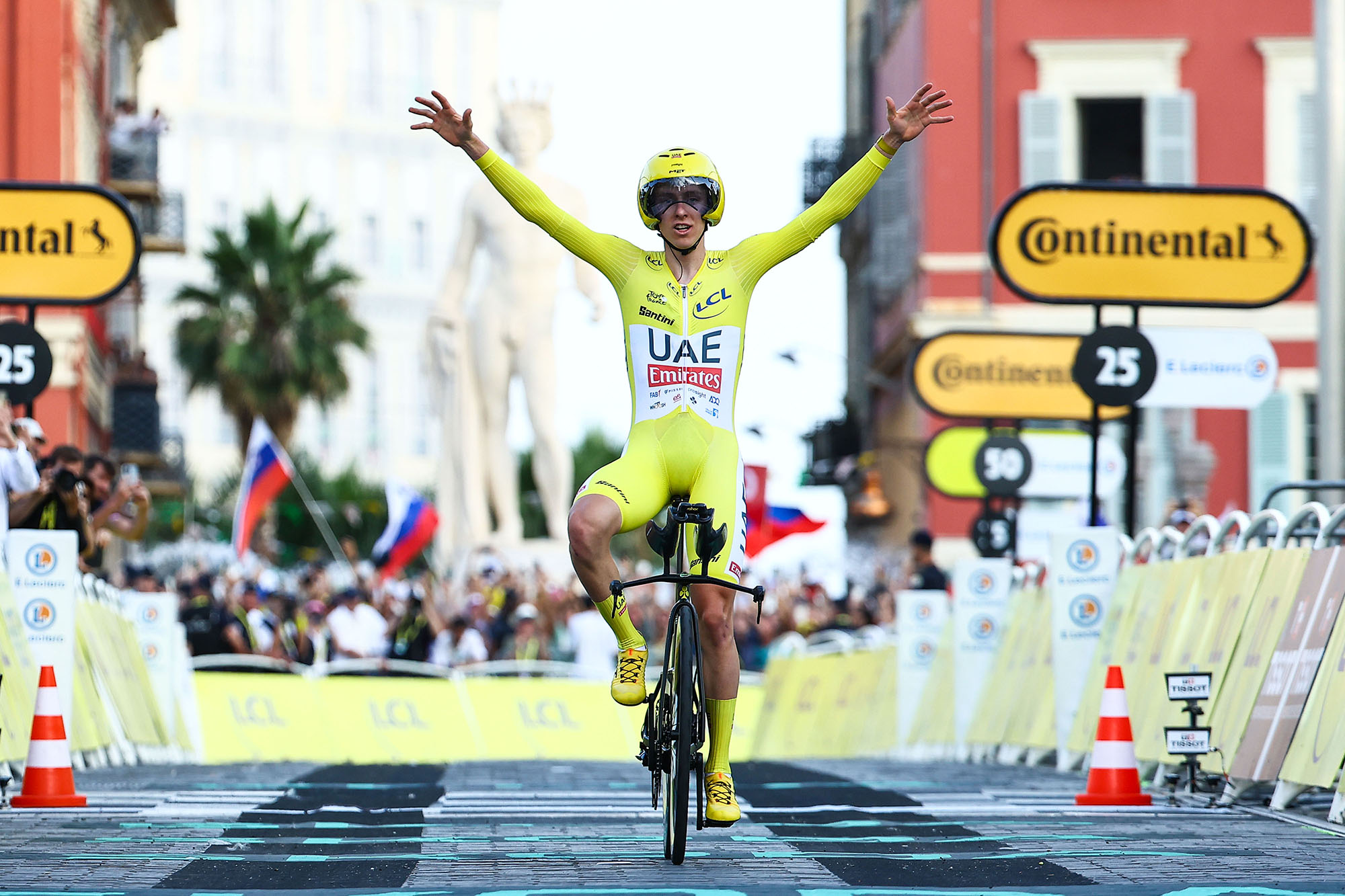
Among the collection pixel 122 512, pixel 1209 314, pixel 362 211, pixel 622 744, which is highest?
pixel 362 211

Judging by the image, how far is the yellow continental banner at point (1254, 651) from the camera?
11.2 meters

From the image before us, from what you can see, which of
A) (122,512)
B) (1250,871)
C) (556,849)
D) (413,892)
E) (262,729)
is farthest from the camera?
(262,729)

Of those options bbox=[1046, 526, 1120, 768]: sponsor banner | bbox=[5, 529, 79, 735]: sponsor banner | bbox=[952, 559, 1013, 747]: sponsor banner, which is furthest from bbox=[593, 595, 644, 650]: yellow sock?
bbox=[952, 559, 1013, 747]: sponsor banner

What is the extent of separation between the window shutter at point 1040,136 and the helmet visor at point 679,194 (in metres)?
31.0

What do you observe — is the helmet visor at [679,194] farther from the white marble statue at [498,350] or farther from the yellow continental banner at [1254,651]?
the white marble statue at [498,350]

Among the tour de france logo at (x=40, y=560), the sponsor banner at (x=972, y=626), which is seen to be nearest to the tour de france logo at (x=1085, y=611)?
the sponsor banner at (x=972, y=626)

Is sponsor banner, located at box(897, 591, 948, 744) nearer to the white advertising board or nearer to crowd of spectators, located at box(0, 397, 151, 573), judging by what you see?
the white advertising board

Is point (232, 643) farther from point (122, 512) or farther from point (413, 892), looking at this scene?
point (413, 892)

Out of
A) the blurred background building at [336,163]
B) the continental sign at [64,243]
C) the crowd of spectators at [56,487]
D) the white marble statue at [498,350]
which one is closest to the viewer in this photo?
the crowd of spectators at [56,487]

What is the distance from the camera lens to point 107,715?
16.4 meters

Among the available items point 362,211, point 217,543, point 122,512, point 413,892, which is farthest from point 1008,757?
point 362,211

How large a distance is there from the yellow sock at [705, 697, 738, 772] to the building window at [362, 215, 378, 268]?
9106 cm

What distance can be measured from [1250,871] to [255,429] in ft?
96.4

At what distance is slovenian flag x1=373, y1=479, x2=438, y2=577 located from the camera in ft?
110
